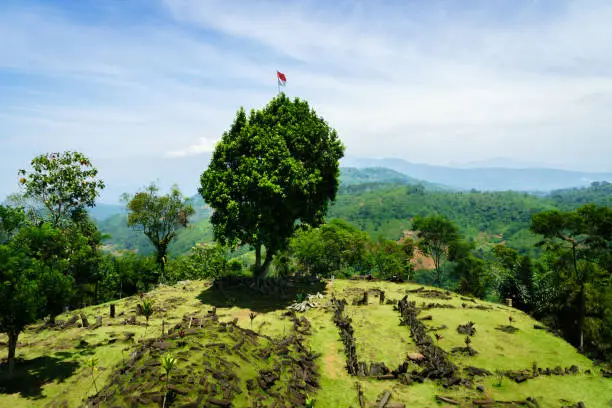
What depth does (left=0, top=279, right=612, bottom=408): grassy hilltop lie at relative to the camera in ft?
52.6

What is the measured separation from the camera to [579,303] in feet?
98.3

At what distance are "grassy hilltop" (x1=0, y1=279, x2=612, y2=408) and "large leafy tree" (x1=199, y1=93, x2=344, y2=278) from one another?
7.08 m

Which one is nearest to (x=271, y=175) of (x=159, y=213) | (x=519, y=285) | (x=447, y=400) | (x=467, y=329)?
(x=467, y=329)

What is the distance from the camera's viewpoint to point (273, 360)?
1984 cm

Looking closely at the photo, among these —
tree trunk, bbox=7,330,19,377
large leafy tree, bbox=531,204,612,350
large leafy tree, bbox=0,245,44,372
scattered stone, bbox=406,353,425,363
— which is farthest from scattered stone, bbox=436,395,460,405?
tree trunk, bbox=7,330,19,377

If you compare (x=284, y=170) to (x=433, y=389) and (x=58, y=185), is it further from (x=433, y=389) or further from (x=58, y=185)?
(x=58, y=185)

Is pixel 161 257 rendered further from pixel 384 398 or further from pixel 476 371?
pixel 476 371

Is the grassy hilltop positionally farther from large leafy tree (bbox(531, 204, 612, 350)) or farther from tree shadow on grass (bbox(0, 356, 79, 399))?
large leafy tree (bbox(531, 204, 612, 350))

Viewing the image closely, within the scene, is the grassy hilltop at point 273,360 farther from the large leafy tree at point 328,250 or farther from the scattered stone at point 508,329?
the large leafy tree at point 328,250

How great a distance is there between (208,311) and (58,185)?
69.3 ft

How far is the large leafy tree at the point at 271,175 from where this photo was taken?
30047 mm

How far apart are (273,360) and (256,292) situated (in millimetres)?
14774

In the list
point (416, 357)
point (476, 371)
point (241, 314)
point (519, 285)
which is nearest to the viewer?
point (476, 371)

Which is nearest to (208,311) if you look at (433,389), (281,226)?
(281,226)
